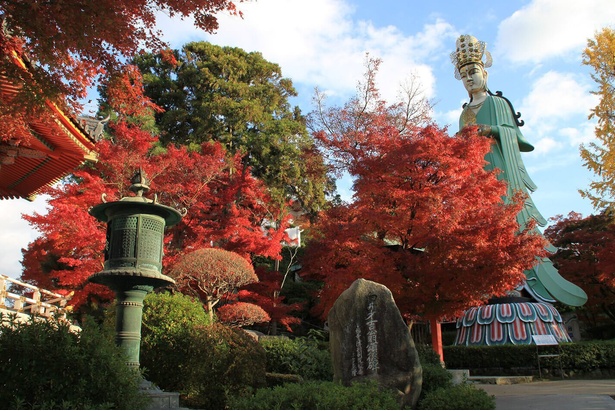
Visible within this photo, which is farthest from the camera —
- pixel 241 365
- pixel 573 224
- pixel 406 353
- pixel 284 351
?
pixel 573 224

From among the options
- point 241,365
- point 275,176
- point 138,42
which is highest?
point 275,176

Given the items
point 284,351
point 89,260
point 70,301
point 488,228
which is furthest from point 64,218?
point 488,228

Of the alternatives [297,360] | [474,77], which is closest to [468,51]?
[474,77]

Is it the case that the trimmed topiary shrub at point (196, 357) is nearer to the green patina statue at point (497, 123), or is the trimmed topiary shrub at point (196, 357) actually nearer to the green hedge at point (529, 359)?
the green hedge at point (529, 359)

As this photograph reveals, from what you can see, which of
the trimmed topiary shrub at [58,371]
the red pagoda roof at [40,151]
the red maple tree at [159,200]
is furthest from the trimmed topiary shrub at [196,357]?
the red maple tree at [159,200]

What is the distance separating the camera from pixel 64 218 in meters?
13.7

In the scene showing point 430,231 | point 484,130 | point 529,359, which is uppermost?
point 484,130

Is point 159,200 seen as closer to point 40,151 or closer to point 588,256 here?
point 40,151

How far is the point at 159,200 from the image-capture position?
1758 centimetres

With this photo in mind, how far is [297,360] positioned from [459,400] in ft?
17.5

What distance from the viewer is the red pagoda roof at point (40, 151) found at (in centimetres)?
702

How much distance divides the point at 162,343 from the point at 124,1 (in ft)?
22.7

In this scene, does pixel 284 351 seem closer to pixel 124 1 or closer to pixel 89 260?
pixel 89 260

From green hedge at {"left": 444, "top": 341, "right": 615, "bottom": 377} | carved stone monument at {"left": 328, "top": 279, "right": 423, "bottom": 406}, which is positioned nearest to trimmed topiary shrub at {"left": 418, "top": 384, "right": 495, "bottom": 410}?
carved stone monument at {"left": 328, "top": 279, "right": 423, "bottom": 406}
